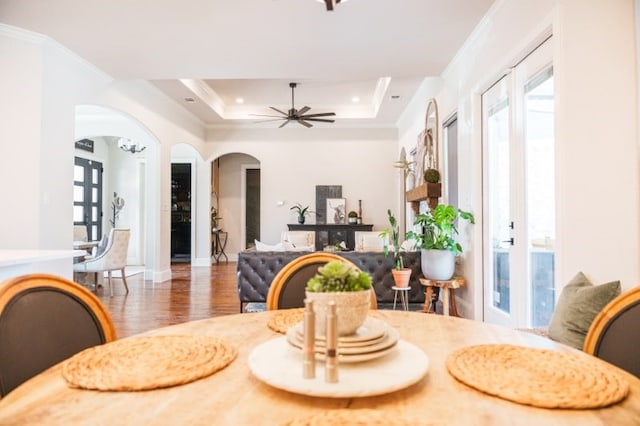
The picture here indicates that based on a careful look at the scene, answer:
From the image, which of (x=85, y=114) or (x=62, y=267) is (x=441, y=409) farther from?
(x=85, y=114)

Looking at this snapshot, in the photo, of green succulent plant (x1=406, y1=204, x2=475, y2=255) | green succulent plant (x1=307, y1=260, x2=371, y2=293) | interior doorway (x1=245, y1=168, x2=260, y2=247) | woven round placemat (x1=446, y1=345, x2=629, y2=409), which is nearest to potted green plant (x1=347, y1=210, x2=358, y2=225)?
interior doorway (x1=245, y1=168, x2=260, y2=247)

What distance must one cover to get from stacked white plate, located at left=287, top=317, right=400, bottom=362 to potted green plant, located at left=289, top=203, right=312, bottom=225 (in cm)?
796

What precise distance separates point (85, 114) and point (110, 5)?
15.4ft

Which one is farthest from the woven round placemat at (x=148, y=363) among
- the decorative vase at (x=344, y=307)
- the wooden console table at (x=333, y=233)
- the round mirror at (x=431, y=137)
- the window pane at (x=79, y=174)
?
the window pane at (x=79, y=174)

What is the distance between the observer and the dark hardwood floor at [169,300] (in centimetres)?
441

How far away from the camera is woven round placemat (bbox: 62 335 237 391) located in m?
0.82

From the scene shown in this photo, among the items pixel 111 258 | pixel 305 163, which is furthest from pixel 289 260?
pixel 305 163

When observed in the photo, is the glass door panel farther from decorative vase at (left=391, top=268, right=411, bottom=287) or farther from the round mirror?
the round mirror

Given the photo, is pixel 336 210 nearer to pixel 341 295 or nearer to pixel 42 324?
pixel 42 324

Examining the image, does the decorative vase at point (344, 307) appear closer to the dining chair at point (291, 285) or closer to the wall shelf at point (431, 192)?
the dining chair at point (291, 285)

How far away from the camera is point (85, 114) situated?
23.7ft

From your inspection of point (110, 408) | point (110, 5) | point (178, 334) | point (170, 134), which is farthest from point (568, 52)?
point (170, 134)

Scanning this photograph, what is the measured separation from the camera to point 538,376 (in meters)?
0.85

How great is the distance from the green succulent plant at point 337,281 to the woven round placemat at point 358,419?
0.27m
